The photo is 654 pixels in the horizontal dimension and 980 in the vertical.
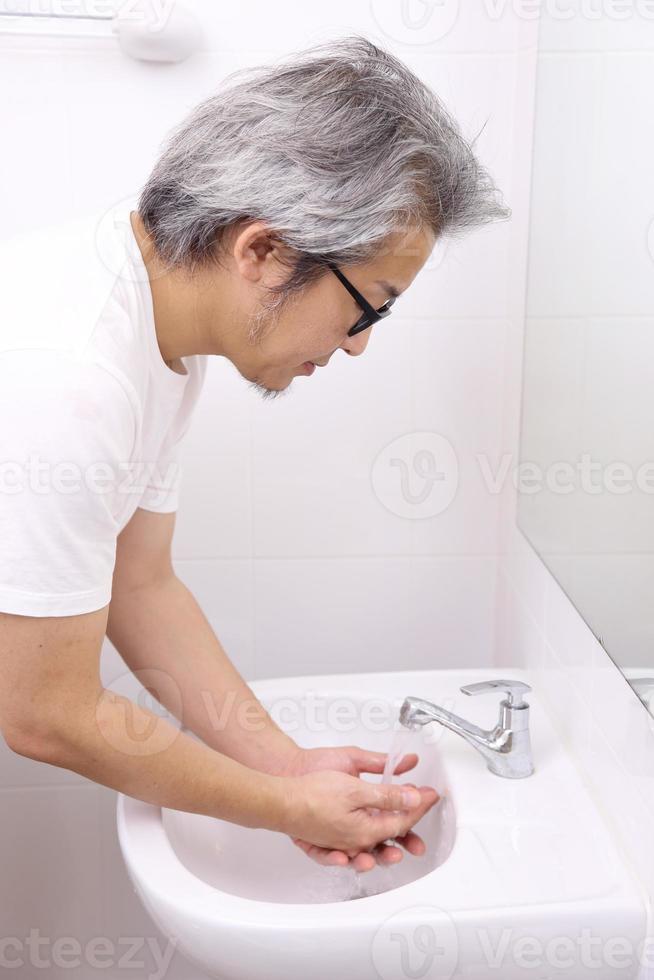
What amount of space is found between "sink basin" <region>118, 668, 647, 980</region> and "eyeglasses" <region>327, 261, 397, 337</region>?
0.44m

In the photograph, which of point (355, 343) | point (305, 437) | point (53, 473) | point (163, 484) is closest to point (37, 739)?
point (53, 473)

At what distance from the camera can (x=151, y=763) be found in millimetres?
812

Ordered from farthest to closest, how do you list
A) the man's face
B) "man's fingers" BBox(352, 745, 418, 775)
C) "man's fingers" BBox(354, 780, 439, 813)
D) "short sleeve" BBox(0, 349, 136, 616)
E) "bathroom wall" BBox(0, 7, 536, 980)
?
"bathroom wall" BBox(0, 7, 536, 980)
"man's fingers" BBox(352, 745, 418, 775)
"man's fingers" BBox(354, 780, 439, 813)
the man's face
"short sleeve" BBox(0, 349, 136, 616)

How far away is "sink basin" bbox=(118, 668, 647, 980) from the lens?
0.76 m

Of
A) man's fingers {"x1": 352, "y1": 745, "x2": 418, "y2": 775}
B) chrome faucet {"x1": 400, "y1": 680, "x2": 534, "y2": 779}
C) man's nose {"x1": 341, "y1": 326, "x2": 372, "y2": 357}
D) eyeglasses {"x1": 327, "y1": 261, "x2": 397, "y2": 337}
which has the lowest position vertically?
man's fingers {"x1": 352, "y1": 745, "x2": 418, "y2": 775}

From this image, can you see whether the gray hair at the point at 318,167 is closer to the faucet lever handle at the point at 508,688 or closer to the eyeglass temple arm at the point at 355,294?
the eyeglass temple arm at the point at 355,294

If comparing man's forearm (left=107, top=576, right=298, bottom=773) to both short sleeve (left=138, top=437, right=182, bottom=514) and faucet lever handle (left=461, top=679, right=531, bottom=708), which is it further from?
faucet lever handle (left=461, top=679, right=531, bottom=708)

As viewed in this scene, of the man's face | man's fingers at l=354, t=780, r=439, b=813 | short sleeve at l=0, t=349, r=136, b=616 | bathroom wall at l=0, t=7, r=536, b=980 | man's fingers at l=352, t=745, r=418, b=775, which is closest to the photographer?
short sleeve at l=0, t=349, r=136, b=616

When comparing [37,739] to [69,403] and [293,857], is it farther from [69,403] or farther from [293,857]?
[293,857]

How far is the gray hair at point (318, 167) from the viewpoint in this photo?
770 mm

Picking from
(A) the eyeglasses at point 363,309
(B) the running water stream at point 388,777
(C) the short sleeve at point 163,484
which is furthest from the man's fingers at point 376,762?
(A) the eyeglasses at point 363,309

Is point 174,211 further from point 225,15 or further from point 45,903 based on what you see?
point 45,903

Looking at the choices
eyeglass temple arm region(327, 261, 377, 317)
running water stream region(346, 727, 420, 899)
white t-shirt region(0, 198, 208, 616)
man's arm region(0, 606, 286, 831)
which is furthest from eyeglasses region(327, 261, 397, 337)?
running water stream region(346, 727, 420, 899)

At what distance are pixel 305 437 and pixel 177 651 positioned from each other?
1.21 feet
